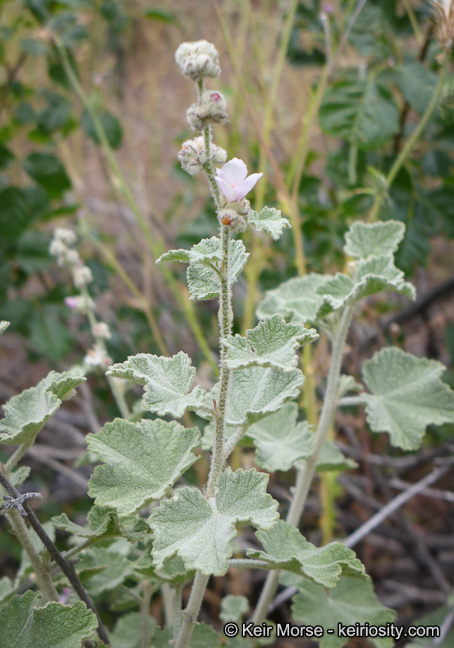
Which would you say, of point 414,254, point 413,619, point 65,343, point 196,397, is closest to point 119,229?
point 65,343

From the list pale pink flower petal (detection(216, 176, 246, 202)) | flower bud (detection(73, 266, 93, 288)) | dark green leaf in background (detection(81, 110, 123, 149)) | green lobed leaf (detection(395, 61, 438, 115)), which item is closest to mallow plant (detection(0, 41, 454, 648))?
pale pink flower petal (detection(216, 176, 246, 202))

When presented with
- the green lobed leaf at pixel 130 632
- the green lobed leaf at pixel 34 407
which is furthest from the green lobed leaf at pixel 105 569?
the green lobed leaf at pixel 34 407

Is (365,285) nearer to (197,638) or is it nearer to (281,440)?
(281,440)

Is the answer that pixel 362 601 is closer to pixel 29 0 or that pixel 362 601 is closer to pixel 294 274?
pixel 294 274

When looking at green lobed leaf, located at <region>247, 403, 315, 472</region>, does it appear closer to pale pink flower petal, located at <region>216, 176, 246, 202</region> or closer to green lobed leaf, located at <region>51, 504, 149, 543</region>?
green lobed leaf, located at <region>51, 504, 149, 543</region>

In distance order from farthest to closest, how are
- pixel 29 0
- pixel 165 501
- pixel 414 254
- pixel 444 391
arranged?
pixel 29 0, pixel 414 254, pixel 444 391, pixel 165 501

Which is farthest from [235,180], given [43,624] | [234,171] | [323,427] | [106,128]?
[106,128]
